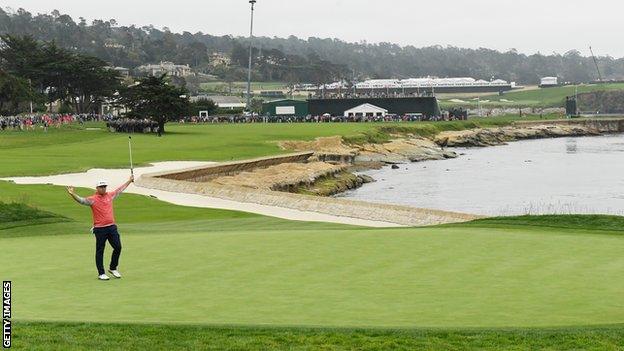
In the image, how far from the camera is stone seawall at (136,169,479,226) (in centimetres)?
3180

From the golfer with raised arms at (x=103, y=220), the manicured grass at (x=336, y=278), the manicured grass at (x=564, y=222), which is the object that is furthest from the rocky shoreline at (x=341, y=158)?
the golfer with raised arms at (x=103, y=220)

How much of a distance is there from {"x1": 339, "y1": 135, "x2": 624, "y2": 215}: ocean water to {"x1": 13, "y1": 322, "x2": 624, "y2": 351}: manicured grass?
3213 cm

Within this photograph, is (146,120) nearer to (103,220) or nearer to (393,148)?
(393,148)

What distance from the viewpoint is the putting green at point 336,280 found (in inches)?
534

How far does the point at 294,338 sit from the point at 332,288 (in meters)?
3.41

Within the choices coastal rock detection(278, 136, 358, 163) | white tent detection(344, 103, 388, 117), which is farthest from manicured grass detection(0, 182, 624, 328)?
white tent detection(344, 103, 388, 117)

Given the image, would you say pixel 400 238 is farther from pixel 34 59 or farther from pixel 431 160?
pixel 34 59

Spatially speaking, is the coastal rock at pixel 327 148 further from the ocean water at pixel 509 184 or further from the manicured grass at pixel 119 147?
the ocean water at pixel 509 184

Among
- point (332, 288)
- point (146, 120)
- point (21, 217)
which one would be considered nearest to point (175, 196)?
point (21, 217)

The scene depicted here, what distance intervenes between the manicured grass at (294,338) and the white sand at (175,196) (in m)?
19.5

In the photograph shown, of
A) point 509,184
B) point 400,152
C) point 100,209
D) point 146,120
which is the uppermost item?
point 100,209

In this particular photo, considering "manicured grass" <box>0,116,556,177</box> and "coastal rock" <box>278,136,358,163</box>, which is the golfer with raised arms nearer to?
"manicured grass" <box>0,116,556,177</box>

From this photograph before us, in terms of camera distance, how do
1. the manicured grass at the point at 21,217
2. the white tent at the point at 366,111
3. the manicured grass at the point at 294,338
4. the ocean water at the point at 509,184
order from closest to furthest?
the manicured grass at the point at 294,338, the manicured grass at the point at 21,217, the ocean water at the point at 509,184, the white tent at the point at 366,111

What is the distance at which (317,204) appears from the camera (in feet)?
122
